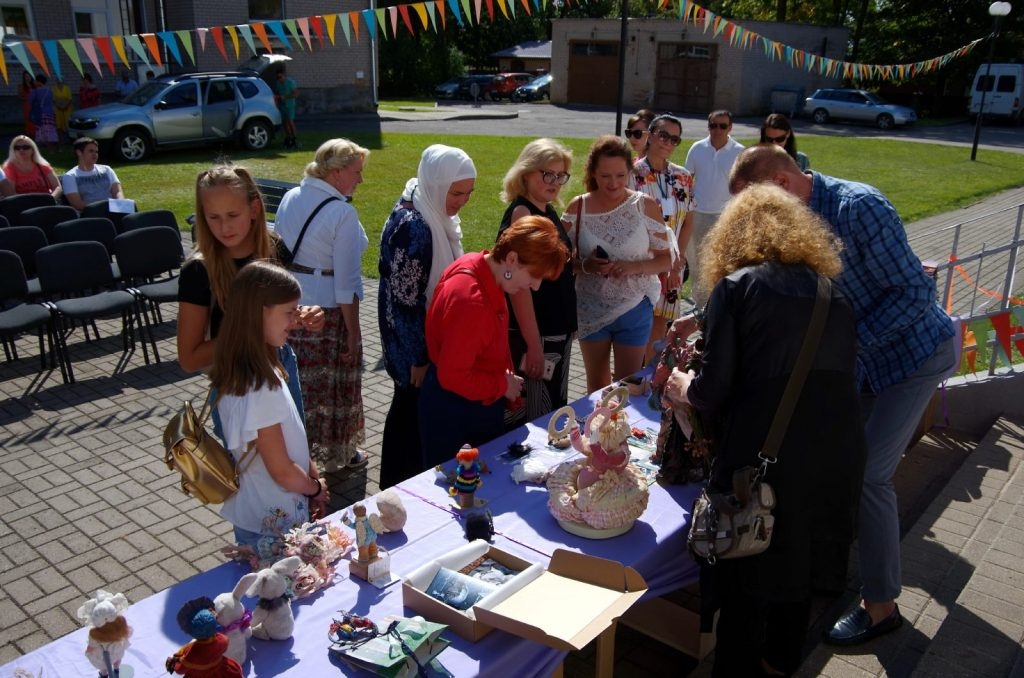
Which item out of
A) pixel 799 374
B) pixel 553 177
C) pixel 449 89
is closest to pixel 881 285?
pixel 799 374

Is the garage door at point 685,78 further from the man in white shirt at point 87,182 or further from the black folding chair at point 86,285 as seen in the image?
the black folding chair at point 86,285

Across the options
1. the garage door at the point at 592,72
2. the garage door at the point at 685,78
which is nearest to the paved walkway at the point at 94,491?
the garage door at the point at 685,78

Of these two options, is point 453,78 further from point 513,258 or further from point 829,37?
point 513,258

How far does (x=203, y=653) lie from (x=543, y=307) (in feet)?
8.30

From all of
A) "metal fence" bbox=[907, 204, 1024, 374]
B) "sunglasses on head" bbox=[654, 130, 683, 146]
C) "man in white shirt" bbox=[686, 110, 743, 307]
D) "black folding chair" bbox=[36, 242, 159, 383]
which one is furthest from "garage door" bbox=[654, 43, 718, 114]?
"black folding chair" bbox=[36, 242, 159, 383]

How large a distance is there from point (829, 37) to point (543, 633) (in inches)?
1425

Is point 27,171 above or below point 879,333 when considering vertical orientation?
below

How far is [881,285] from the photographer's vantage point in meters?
2.97

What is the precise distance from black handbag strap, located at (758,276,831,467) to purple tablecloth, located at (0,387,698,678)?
556 millimetres

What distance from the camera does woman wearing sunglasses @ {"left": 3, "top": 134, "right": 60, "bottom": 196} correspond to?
860 centimetres

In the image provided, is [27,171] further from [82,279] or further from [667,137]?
[667,137]

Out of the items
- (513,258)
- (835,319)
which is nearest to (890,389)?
(835,319)

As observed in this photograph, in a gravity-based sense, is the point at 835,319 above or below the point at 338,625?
above

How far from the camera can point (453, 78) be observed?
126ft
